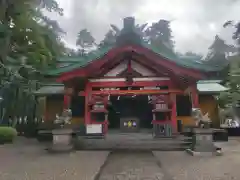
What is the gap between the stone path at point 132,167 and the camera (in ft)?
19.3

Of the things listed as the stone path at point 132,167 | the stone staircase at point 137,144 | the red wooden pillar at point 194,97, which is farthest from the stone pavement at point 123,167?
the red wooden pillar at point 194,97

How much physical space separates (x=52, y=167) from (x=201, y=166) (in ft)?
13.9

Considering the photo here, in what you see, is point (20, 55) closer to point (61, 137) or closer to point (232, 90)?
point (61, 137)

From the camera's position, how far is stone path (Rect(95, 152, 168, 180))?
5.88 m

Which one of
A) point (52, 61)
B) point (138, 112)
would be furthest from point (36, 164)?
point (52, 61)

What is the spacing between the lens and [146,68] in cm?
1153

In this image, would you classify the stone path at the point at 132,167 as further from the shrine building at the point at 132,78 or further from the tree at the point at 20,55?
the tree at the point at 20,55

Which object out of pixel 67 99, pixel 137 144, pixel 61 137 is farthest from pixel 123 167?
pixel 67 99

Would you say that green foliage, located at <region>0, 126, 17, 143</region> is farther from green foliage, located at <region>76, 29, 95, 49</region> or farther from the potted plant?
green foliage, located at <region>76, 29, 95, 49</region>

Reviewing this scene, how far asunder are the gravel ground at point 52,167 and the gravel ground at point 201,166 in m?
2.04

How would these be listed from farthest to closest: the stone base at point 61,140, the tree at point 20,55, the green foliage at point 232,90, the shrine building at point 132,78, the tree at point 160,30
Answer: the tree at point 160,30, the tree at point 20,55, the green foliage at point 232,90, the shrine building at point 132,78, the stone base at point 61,140

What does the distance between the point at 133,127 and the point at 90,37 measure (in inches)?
1942

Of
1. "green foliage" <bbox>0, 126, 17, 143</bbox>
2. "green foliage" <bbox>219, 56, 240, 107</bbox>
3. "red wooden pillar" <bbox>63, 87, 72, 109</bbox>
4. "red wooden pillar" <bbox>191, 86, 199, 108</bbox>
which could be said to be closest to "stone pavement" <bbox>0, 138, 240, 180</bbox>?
"red wooden pillar" <bbox>191, 86, 199, 108</bbox>

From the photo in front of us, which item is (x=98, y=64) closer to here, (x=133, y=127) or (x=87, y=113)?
(x=87, y=113)
